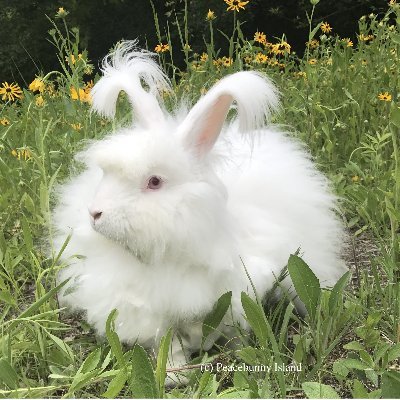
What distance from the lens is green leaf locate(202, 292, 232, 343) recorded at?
1.82 m

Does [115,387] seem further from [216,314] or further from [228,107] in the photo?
[228,107]

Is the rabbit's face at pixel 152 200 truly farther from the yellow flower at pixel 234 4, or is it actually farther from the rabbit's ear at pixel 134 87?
the yellow flower at pixel 234 4

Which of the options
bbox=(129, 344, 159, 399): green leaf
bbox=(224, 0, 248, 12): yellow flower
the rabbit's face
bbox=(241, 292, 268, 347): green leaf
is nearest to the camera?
bbox=(129, 344, 159, 399): green leaf

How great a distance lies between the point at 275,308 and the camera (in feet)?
6.71

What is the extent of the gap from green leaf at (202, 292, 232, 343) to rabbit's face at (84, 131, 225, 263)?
0.15 m

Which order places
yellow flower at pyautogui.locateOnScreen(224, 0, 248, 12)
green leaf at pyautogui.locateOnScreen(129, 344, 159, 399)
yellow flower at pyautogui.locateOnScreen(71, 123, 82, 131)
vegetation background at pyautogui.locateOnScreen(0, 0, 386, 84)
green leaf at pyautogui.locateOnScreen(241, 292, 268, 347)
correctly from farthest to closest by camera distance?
vegetation background at pyautogui.locateOnScreen(0, 0, 386, 84), yellow flower at pyautogui.locateOnScreen(224, 0, 248, 12), yellow flower at pyautogui.locateOnScreen(71, 123, 82, 131), green leaf at pyautogui.locateOnScreen(241, 292, 268, 347), green leaf at pyautogui.locateOnScreen(129, 344, 159, 399)

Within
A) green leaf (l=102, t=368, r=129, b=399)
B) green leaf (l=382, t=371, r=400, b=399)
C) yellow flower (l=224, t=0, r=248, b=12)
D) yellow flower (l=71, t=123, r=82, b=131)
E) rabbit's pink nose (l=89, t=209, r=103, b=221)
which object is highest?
yellow flower (l=224, t=0, r=248, b=12)

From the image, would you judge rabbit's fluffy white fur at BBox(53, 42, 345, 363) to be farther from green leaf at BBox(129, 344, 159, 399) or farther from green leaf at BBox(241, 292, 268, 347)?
green leaf at BBox(129, 344, 159, 399)

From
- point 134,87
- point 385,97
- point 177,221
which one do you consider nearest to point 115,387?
point 177,221

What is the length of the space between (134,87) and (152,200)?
42 centimetres

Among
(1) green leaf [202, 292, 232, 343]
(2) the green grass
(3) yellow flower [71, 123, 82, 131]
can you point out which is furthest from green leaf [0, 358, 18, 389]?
(3) yellow flower [71, 123, 82, 131]

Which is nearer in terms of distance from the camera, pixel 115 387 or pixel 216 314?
pixel 115 387

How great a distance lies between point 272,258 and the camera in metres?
1.98

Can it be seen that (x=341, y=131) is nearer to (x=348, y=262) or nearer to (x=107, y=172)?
(x=348, y=262)
